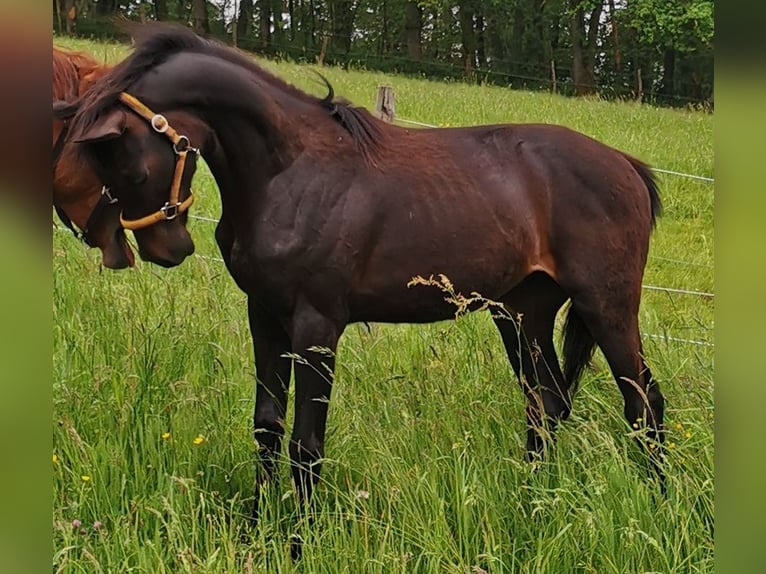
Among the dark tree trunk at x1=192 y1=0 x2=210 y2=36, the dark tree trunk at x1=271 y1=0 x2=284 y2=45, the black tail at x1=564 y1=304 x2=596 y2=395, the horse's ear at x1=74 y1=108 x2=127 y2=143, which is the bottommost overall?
the black tail at x1=564 y1=304 x2=596 y2=395

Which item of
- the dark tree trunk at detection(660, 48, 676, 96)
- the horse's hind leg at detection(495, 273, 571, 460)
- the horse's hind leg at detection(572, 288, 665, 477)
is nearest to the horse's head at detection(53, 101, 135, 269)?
the horse's hind leg at detection(495, 273, 571, 460)

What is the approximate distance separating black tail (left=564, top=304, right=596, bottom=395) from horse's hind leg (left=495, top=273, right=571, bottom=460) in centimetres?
7

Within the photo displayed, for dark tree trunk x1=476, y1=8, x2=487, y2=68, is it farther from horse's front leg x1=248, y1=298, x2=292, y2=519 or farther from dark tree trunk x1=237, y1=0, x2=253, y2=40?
horse's front leg x1=248, y1=298, x2=292, y2=519

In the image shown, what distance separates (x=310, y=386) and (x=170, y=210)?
75cm

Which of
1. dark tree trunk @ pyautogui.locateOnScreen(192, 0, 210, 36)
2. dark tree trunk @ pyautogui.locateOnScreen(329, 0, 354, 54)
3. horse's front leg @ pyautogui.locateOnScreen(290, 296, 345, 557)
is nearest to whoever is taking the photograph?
horse's front leg @ pyautogui.locateOnScreen(290, 296, 345, 557)

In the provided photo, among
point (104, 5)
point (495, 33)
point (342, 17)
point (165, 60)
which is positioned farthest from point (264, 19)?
point (165, 60)

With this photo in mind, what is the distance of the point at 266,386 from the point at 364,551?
809 millimetres

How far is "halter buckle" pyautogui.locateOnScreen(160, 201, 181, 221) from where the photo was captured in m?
2.43

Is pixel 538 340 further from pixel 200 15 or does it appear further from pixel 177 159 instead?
pixel 200 15

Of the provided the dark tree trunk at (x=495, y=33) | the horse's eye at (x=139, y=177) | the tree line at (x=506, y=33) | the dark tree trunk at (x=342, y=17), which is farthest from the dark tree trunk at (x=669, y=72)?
the horse's eye at (x=139, y=177)

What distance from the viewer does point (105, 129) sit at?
2223 millimetres
